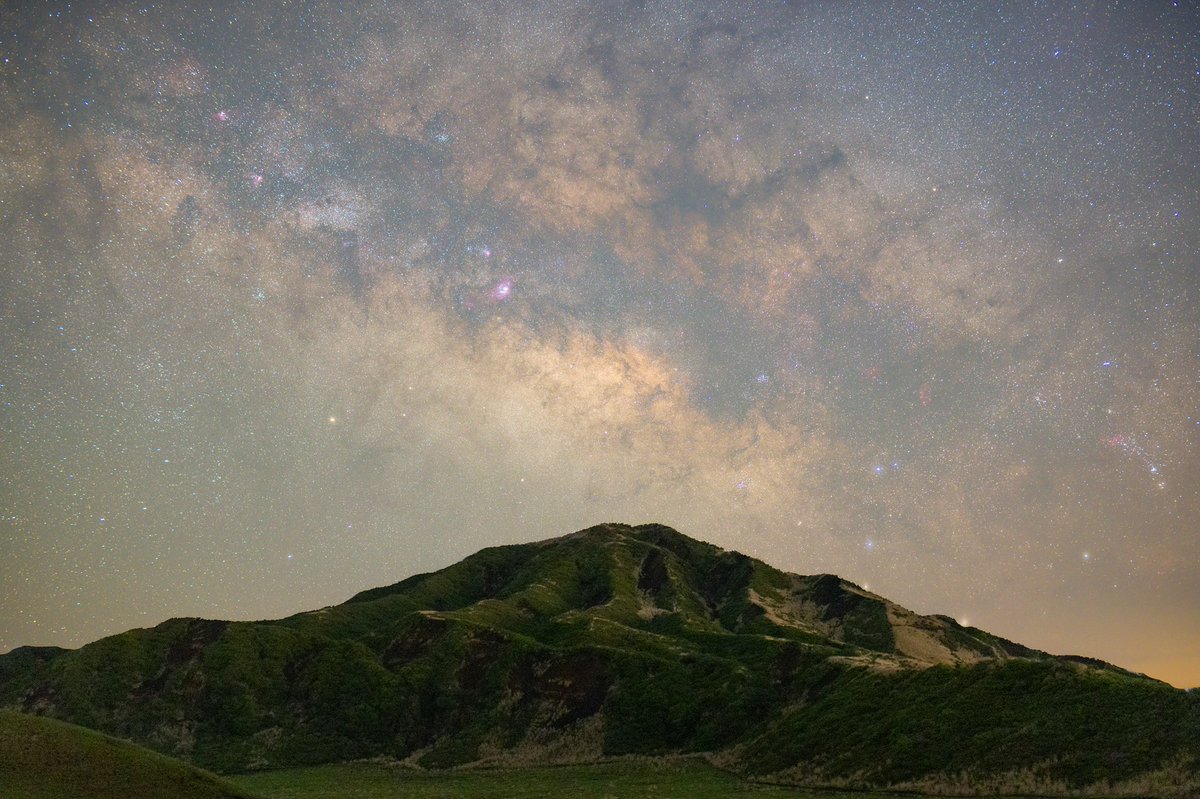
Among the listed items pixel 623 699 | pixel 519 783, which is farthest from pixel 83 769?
pixel 623 699

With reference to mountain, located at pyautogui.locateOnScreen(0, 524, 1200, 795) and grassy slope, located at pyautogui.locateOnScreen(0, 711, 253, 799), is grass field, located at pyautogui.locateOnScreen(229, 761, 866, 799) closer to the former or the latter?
mountain, located at pyautogui.locateOnScreen(0, 524, 1200, 795)

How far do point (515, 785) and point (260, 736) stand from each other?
61.9m

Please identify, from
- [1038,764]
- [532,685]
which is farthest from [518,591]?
[1038,764]

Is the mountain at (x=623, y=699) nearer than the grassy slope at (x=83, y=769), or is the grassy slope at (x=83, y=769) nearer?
the grassy slope at (x=83, y=769)

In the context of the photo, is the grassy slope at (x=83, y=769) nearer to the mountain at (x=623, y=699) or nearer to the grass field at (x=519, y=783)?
the grass field at (x=519, y=783)

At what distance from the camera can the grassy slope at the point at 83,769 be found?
33781mm

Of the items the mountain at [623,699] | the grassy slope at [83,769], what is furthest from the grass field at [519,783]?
the grassy slope at [83,769]

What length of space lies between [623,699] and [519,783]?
3512 centimetres

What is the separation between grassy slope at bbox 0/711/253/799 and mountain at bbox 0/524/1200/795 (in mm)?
46354

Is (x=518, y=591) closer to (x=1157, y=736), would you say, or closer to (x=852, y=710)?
(x=852, y=710)

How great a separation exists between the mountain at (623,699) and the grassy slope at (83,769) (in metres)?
46.4

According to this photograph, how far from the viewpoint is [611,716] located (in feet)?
330

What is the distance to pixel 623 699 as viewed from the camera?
104 meters

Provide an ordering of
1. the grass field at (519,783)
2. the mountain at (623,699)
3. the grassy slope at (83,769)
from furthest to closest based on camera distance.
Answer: the grass field at (519,783) < the mountain at (623,699) < the grassy slope at (83,769)
